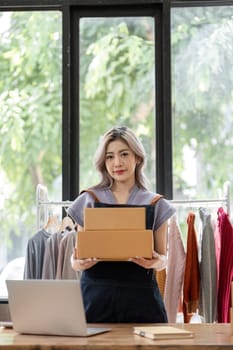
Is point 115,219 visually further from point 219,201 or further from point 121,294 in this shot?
point 219,201

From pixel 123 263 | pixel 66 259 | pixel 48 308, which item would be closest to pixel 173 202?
pixel 66 259

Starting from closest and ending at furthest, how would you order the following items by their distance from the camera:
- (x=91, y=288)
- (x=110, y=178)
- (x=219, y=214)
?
(x=91, y=288), (x=110, y=178), (x=219, y=214)

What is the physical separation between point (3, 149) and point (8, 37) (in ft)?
2.52

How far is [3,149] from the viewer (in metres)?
4.34

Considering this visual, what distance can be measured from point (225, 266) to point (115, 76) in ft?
4.95

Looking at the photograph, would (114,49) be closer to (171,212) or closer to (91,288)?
(171,212)

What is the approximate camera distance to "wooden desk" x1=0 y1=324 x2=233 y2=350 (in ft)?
6.63

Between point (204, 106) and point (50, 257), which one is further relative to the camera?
point (204, 106)

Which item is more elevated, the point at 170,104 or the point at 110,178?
the point at 170,104

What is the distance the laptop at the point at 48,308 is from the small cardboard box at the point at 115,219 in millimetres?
483

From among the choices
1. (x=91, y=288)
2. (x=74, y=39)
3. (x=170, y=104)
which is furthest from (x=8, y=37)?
(x=91, y=288)

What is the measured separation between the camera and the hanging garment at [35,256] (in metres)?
3.75

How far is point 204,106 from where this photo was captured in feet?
14.0

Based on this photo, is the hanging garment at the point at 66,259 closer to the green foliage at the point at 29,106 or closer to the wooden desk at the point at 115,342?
the green foliage at the point at 29,106
